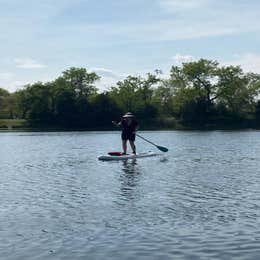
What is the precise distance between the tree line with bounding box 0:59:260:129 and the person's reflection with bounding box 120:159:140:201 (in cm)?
9239

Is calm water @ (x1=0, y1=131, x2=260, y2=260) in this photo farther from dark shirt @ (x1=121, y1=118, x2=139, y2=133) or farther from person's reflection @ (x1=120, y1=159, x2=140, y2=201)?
dark shirt @ (x1=121, y1=118, x2=139, y2=133)

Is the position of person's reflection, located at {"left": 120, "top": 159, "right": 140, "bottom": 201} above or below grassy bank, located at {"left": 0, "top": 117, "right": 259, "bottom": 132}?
below

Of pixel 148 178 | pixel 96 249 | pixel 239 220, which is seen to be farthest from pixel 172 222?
pixel 148 178

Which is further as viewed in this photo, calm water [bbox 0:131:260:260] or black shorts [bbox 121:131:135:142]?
black shorts [bbox 121:131:135:142]

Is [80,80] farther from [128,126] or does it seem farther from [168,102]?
[128,126]

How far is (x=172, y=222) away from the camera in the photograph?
15.2m

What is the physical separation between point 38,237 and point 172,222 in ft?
12.5

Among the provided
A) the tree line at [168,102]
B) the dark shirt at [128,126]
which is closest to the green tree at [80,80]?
the tree line at [168,102]

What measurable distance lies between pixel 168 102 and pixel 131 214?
120468 millimetres

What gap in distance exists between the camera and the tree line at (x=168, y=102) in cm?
12638

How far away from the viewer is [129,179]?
2547 cm

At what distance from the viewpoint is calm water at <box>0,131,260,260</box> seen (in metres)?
12.6

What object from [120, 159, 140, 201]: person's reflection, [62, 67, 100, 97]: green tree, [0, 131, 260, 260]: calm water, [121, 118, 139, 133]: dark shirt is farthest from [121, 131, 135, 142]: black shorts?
[62, 67, 100, 97]: green tree

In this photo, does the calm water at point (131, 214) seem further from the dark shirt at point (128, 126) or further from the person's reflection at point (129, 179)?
the dark shirt at point (128, 126)
